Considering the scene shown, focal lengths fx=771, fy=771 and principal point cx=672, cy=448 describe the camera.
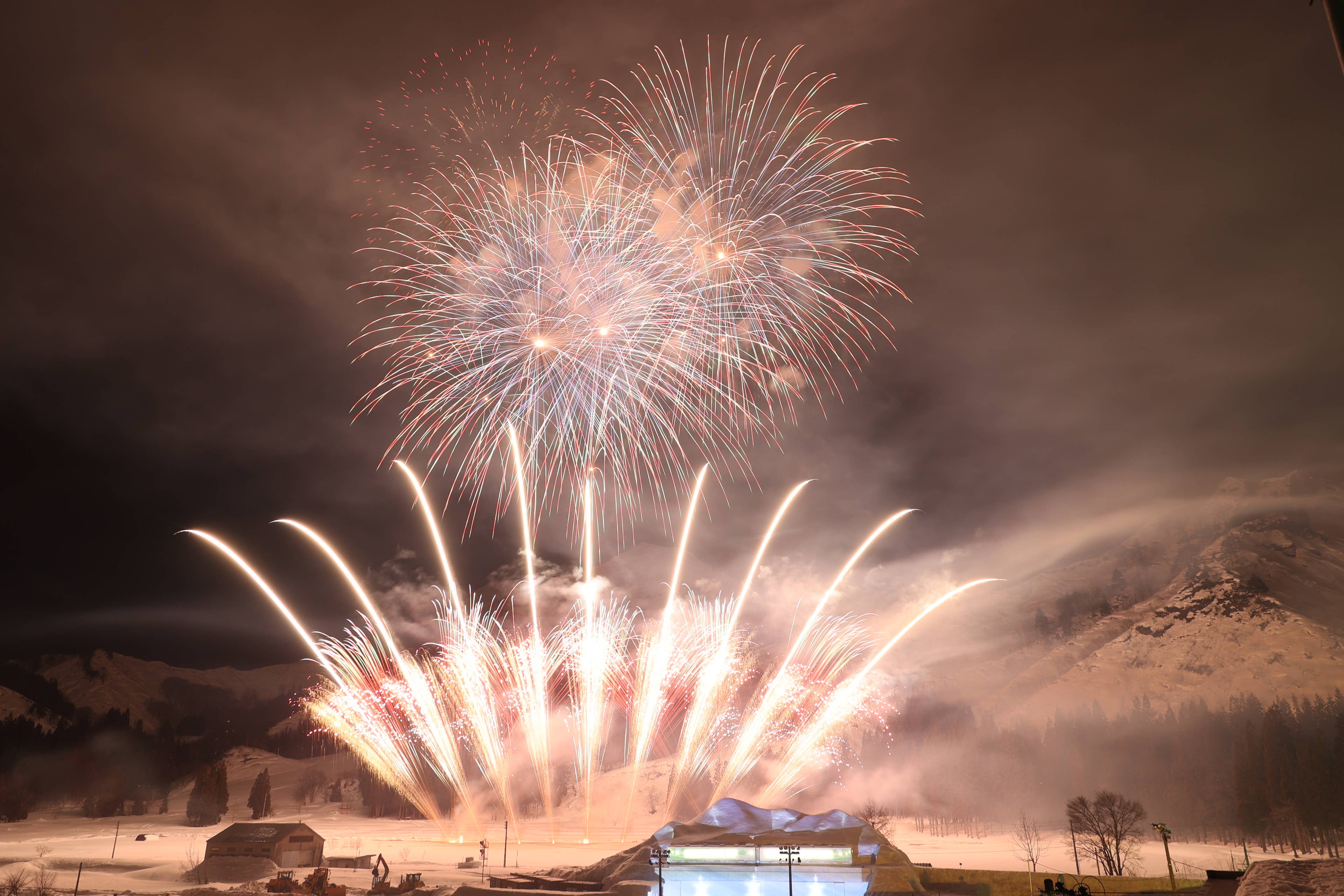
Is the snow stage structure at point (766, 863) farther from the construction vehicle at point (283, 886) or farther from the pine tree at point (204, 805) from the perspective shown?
the pine tree at point (204, 805)

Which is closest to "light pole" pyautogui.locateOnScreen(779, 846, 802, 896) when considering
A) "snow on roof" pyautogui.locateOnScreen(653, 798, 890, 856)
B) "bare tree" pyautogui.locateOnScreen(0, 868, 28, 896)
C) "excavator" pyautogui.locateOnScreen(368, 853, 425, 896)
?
"snow on roof" pyautogui.locateOnScreen(653, 798, 890, 856)

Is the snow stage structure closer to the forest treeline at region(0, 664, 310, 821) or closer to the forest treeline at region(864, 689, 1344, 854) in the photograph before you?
the forest treeline at region(864, 689, 1344, 854)

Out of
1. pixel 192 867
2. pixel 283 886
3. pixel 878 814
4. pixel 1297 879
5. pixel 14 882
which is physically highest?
pixel 1297 879

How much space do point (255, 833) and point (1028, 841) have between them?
9044 cm

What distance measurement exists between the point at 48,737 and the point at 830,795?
554ft

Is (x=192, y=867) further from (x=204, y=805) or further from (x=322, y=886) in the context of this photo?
(x=204, y=805)

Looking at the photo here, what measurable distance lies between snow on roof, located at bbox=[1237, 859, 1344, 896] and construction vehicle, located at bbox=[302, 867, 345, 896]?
4794cm

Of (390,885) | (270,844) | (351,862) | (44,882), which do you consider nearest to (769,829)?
(390,885)

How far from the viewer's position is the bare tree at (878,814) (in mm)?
122500

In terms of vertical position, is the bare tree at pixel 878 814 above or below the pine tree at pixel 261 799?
below

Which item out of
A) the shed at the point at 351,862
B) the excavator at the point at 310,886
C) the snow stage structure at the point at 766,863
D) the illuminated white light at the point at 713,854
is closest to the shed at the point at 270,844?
the shed at the point at 351,862

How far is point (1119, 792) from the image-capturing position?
133m

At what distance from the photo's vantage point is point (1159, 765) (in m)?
135

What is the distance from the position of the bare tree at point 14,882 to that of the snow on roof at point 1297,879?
61199mm
